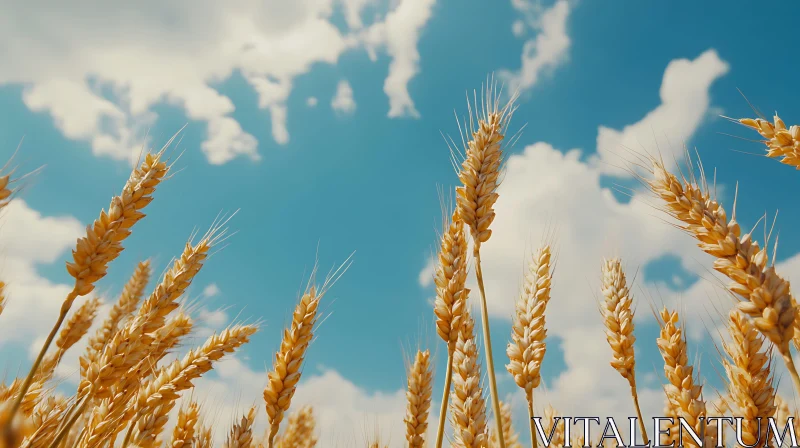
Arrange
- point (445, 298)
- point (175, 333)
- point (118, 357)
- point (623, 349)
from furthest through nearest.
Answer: point (175, 333), point (623, 349), point (445, 298), point (118, 357)

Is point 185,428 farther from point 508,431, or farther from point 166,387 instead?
point 508,431

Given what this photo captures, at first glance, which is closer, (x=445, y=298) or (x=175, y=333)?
(x=445, y=298)

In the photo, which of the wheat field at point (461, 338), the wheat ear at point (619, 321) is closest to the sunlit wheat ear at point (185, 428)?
the wheat field at point (461, 338)

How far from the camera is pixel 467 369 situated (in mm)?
2867

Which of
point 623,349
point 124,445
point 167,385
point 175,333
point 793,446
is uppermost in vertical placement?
point 623,349

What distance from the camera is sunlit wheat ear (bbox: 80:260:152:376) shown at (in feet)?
16.0

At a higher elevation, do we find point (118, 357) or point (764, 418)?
point (764, 418)

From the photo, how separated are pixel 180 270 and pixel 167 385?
71cm

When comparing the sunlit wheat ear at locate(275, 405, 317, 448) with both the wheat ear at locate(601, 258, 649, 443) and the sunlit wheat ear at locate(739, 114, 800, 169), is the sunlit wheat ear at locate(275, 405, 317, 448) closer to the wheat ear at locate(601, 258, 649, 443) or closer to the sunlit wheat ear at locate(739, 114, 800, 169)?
the wheat ear at locate(601, 258, 649, 443)

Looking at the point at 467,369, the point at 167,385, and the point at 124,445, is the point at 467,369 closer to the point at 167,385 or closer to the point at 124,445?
the point at 167,385

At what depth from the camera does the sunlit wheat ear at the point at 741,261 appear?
1.86 metres

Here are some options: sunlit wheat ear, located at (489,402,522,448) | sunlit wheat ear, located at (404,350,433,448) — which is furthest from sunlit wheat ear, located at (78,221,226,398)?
sunlit wheat ear, located at (489,402,522,448)

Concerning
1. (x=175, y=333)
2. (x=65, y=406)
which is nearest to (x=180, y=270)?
(x=175, y=333)

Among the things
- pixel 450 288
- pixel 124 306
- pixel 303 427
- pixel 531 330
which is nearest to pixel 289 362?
pixel 450 288
